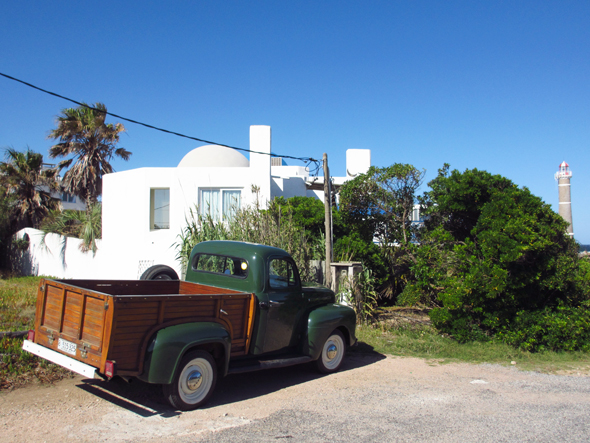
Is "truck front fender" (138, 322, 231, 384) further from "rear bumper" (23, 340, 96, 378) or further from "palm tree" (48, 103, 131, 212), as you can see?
"palm tree" (48, 103, 131, 212)

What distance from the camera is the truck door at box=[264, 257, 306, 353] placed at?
5.94 metres

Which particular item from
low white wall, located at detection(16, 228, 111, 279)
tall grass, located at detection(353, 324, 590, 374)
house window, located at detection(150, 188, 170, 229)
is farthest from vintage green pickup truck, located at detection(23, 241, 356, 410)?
low white wall, located at detection(16, 228, 111, 279)

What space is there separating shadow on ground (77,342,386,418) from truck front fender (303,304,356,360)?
481 mm

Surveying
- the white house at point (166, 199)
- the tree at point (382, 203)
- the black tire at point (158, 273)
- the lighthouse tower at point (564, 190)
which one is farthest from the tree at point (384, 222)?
the lighthouse tower at point (564, 190)

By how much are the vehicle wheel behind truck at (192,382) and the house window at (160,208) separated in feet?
37.8

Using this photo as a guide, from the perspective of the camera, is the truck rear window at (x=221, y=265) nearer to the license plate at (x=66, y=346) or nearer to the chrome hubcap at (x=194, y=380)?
the chrome hubcap at (x=194, y=380)

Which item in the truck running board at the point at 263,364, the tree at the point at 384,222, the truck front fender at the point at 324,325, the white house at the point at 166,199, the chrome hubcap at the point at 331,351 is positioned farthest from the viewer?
the white house at the point at 166,199

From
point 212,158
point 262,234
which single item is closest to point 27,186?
point 212,158

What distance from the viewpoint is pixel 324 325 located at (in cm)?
650

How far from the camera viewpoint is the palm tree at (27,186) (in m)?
22.5

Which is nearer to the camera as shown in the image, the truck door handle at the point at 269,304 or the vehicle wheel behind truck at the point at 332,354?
the truck door handle at the point at 269,304

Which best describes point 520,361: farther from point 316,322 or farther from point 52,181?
point 52,181

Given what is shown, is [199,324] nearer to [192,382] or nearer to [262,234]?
[192,382]

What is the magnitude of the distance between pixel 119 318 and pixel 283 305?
7.53 ft
